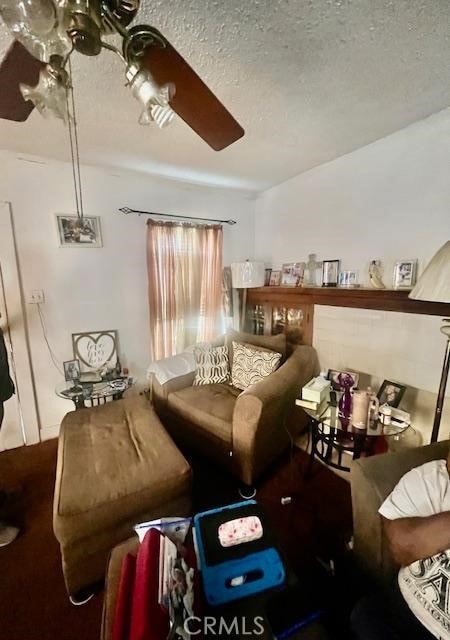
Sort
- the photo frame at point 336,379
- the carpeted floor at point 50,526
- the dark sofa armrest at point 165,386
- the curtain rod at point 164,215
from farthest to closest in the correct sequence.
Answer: the curtain rod at point 164,215 → the dark sofa armrest at point 165,386 → the photo frame at point 336,379 → the carpeted floor at point 50,526

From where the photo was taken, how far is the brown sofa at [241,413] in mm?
1544

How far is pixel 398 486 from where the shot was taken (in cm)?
91

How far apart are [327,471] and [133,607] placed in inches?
61.3

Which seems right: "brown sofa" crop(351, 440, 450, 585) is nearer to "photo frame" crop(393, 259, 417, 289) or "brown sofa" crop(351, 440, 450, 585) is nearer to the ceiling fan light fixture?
"photo frame" crop(393, 259, 417, 289)

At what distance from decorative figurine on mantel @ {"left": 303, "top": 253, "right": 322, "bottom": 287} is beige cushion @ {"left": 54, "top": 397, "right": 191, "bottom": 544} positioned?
1.73 metres

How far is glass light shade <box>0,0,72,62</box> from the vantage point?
1.76 feet

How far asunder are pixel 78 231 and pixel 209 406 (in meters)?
1.81

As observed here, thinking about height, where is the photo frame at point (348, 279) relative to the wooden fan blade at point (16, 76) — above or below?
below

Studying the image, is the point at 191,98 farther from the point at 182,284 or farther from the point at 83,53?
the point at 182,284

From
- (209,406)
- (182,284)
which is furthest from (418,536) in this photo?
(182,284)

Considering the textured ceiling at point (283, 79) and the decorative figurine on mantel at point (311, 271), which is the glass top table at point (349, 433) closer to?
the decorative figurine on mantel at point (311, 271)

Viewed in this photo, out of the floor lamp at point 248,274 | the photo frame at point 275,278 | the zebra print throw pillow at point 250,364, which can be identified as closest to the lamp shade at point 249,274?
the floor lamp at point 248,274

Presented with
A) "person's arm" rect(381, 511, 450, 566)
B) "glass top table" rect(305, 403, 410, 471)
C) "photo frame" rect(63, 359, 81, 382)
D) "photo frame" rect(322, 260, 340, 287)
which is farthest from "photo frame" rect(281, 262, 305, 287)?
"photo frame" rect(63, 359, 81, 382)

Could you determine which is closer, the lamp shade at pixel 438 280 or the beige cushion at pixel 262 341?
the lamp shade at pixel 438 280
